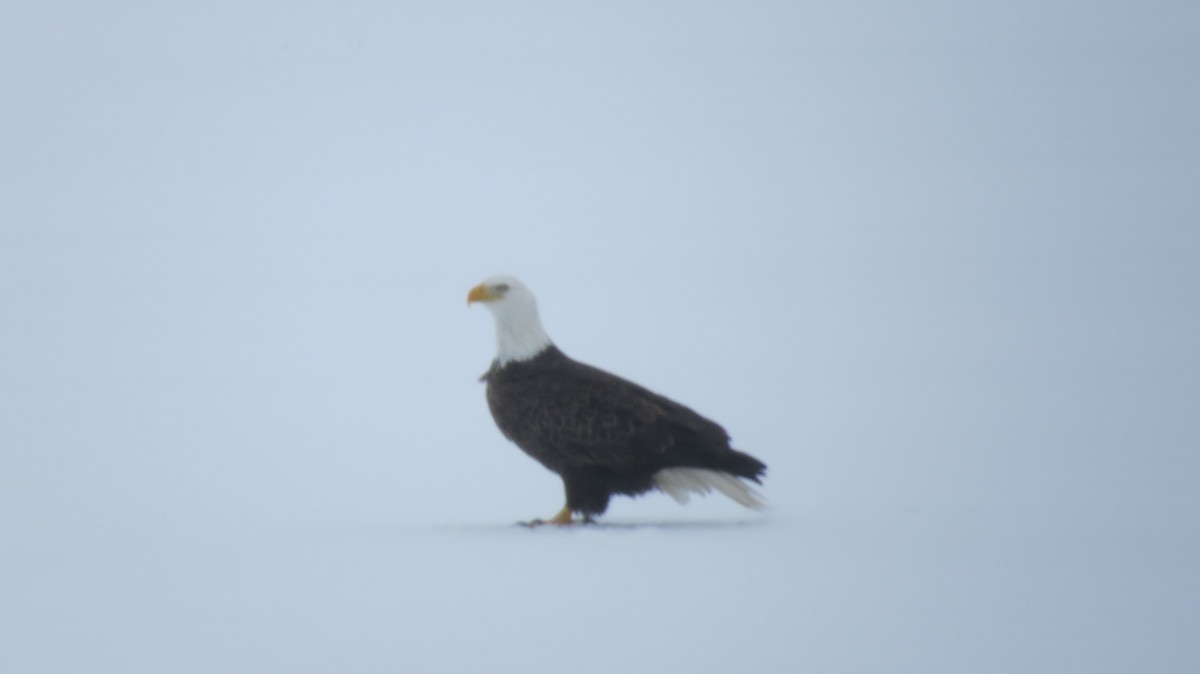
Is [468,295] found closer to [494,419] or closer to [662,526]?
[494,419]

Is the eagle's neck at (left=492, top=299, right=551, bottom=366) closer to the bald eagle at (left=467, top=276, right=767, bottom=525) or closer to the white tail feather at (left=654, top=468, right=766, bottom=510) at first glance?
the bald eagle at (left=467, top=276, right=767, bottom=525)

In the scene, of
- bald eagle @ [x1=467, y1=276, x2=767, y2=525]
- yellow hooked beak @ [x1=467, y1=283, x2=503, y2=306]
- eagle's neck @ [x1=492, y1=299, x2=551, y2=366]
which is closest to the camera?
bald eagle @ [x1=467, y1=276, x2=767, y2=525]

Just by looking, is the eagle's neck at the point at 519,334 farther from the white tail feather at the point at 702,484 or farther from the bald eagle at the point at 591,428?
the white tail feather at the point at 702,484

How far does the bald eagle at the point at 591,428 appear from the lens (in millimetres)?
9391

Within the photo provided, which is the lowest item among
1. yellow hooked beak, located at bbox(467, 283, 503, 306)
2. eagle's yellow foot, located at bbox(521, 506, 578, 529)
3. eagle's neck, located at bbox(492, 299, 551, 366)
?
eagle's yellow foot, located at bbox(521, 506, 578, 529)

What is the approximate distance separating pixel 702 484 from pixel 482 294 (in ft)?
5.28

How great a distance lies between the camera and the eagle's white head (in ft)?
32.3

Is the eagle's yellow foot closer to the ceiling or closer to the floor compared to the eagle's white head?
closer to the floor

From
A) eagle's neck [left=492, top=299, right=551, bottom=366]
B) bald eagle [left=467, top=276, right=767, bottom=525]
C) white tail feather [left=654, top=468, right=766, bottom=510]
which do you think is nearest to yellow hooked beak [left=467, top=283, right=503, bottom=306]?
bald eagle [left=467, top=276, right=767, bottom=525]

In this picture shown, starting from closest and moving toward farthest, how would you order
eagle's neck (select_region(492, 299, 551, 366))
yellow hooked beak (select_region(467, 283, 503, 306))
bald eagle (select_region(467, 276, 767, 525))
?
bald eagle (select_region(467, 276, 767, 525)), yellow hooked beak (select_region(467, 283, 503, 306)), eagle's neck (select_region(492, 299, 551, 366))

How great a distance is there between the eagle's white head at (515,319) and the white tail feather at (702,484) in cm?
103

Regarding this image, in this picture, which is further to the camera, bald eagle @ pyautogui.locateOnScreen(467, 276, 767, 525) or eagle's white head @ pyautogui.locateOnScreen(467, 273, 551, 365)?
eagle's white head @ pyautogui.locateOnScreen(467, 273, 551, 365)

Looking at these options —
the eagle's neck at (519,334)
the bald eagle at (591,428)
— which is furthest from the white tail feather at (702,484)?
the eagle's neck at (519,334)

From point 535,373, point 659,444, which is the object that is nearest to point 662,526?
point 659,444
